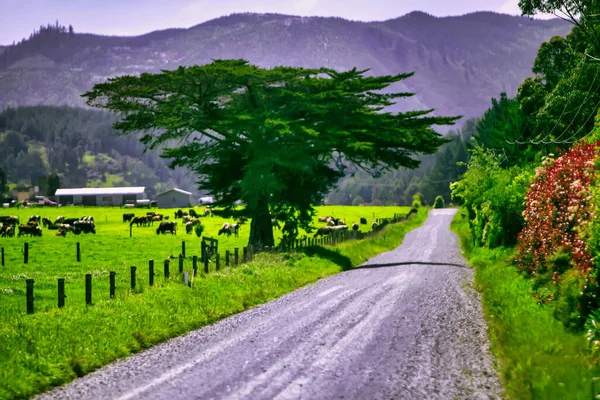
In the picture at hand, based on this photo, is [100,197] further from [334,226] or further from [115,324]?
[115,324]

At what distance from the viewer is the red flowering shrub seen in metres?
12.1

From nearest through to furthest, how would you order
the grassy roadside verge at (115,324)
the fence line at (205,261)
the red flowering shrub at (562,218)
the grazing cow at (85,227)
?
1. the grassy roadside verge at (115,324)
2. the red flowering shrub at (562,218)
3. the fence line at (205,261)
4. the grazing cow at (85,227)

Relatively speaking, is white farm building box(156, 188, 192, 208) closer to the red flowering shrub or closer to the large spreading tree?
the large spreading tree

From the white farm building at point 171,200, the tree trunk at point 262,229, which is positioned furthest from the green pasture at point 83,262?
the white farm building at point 171,200

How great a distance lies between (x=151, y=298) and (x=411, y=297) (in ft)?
25.8

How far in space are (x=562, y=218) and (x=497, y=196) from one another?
10248 mm

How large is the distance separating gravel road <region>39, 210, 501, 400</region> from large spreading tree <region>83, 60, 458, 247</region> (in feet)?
48.0

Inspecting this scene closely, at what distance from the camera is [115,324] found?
13.9 metres

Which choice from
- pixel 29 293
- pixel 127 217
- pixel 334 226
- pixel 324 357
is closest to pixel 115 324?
pixel 29 293

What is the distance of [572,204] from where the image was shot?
44.6ft

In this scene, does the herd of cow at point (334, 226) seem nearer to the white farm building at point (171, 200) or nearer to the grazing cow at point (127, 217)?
the grazing cow at point (127, 217)

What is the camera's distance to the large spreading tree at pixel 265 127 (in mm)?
32344

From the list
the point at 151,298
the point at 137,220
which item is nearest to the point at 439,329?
the point at 151,298

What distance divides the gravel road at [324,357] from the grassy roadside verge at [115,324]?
0.44 meters
